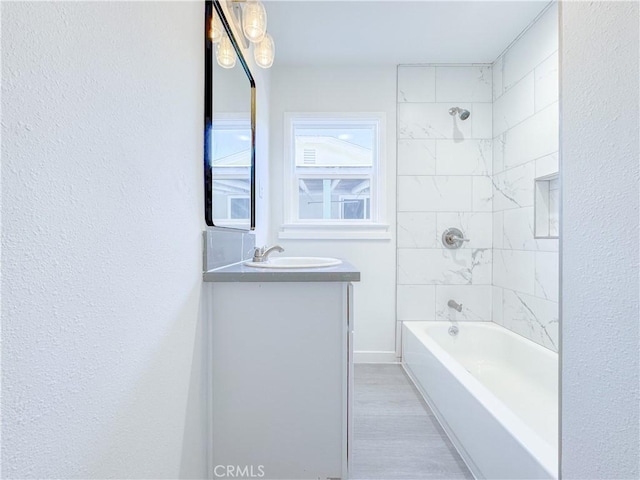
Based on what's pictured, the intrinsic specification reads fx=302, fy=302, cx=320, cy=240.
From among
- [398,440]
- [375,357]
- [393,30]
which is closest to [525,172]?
[393,30]

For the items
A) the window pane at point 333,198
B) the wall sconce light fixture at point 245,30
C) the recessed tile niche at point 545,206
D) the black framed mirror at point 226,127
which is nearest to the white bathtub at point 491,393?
the recessed tile niche at point 545,206

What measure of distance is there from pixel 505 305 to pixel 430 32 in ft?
6.97

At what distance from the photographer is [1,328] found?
15.1 inches

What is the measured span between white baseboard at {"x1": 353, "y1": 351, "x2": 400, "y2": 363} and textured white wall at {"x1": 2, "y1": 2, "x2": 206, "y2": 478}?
180 centimetres

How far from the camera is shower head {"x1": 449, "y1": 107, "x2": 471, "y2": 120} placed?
8.10ft

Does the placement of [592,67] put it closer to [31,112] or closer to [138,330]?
[31,112]

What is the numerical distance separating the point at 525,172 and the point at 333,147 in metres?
1.48

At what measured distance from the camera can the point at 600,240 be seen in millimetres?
592

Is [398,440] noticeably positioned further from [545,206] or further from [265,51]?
[265,51]

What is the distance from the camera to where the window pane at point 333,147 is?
8.69 feet

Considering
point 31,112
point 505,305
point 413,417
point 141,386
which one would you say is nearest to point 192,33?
point 31,112

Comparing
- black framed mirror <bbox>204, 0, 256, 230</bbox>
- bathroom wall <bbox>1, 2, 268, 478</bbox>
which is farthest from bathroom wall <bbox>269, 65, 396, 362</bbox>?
bathroom wall <bbox>1, 2, 268, 478</bbox>

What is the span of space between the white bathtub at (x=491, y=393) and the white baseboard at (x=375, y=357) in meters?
0.13

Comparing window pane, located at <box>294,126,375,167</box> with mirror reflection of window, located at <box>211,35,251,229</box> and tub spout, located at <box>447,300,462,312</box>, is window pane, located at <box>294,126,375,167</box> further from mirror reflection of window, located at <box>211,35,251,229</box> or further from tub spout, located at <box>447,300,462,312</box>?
tub spout, located at <box>447,300,462,312</box>
